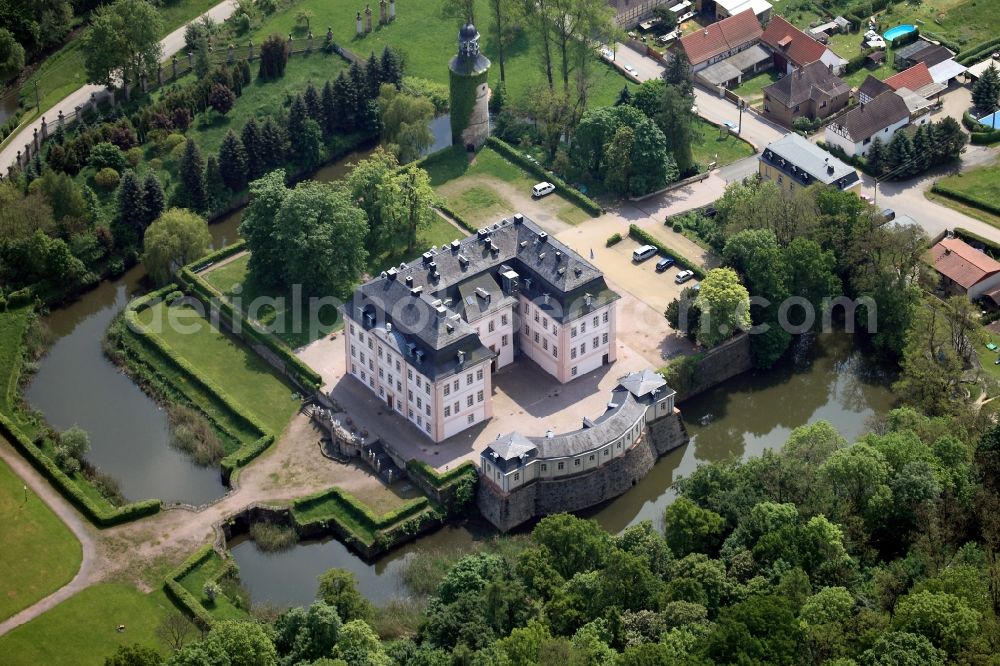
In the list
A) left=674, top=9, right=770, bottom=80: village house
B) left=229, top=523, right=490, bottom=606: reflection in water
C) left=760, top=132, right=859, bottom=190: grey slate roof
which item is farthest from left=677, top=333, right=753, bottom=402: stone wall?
left=674, top=9, right=770, bottom=80: village house

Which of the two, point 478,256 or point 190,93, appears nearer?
point 478,256

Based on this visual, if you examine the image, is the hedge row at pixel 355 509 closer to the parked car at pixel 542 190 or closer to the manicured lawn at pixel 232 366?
the manicured lawn at pixel 232 366

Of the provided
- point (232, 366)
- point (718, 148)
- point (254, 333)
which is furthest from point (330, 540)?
point (718, 148)

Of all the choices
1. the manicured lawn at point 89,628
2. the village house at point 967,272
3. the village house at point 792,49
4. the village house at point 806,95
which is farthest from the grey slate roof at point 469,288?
the village house at point 792,49

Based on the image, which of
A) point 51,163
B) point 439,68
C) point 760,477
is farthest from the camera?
point 439,68

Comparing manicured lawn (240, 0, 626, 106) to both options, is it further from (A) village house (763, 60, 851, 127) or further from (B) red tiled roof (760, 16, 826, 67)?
(B) red tiled roof (760, 16, 826, 67)

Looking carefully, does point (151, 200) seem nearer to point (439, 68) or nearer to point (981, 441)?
point (439, 68)

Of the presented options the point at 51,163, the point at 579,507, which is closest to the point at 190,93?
the point at 51,163
